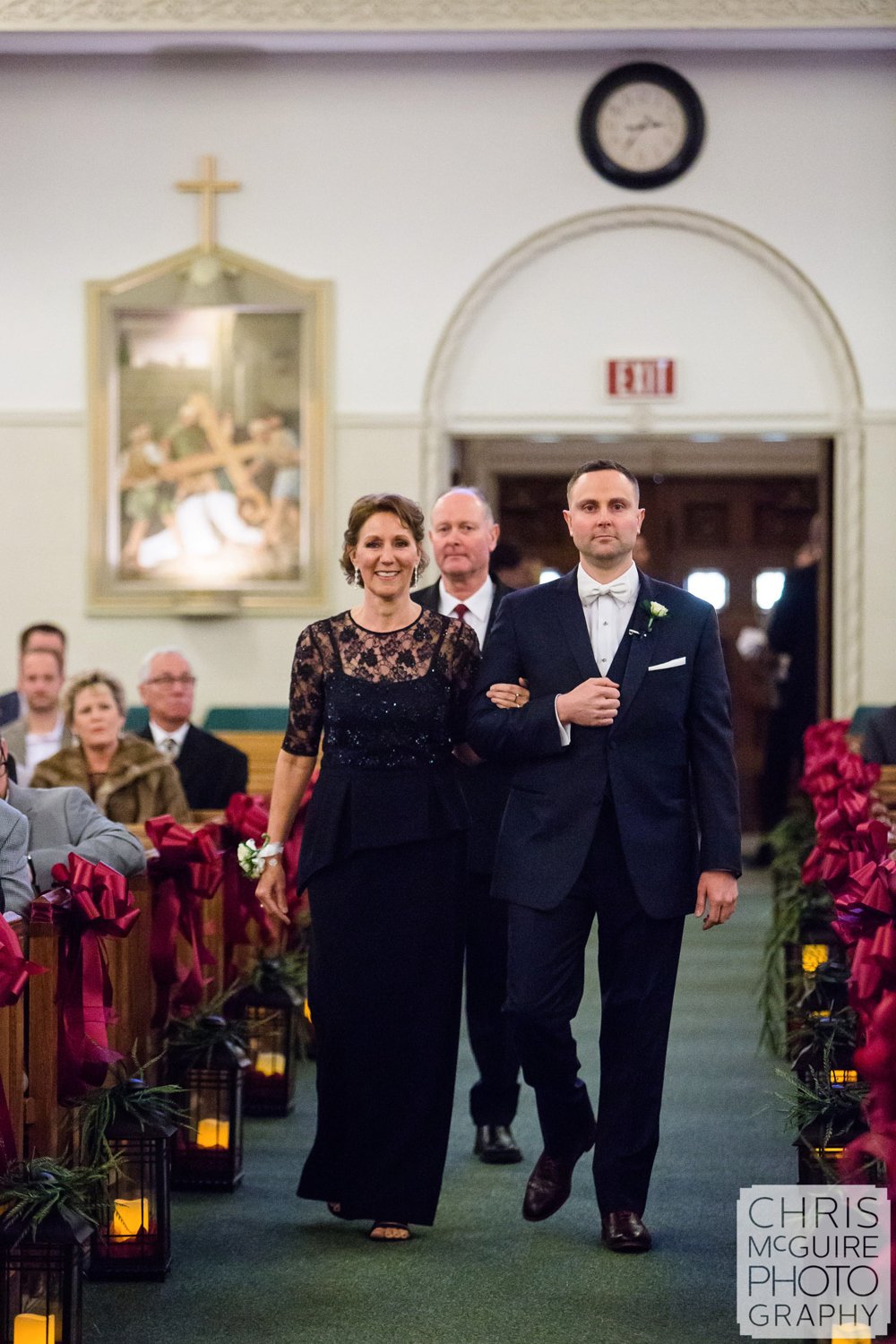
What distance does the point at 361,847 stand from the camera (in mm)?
4113

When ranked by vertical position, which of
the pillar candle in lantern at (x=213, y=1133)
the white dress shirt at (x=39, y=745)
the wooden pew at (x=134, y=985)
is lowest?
the pillar candle in lantern at (x=213, y=1133)

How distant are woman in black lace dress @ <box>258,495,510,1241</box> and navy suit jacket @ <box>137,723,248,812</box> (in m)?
2.88

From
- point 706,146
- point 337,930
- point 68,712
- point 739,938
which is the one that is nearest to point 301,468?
point 706,146

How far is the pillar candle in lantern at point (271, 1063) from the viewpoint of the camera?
5.57m

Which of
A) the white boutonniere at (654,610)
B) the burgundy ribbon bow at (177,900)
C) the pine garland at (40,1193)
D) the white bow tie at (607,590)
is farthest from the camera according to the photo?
the burgundy ribbon bow at (177,900)

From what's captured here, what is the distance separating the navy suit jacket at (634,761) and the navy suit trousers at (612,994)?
6 centimetres

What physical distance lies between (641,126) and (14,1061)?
7.86 meters

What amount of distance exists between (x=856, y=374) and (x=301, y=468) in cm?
323

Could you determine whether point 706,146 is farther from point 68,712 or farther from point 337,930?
point 337,930

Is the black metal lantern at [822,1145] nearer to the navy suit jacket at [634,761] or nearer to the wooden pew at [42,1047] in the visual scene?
the navy suit jacket at [634,761]

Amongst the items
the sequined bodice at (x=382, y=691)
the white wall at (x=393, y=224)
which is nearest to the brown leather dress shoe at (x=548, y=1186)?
the sequined bodice at (x=382, y=691)

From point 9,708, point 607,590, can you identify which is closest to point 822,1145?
point 607,590

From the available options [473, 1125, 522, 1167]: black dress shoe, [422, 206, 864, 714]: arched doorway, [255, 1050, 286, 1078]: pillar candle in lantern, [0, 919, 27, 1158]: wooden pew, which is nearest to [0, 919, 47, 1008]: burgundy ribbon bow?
[0, 919, 27, 1158]: wooden pew

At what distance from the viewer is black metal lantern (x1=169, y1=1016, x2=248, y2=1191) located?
4691 mm
